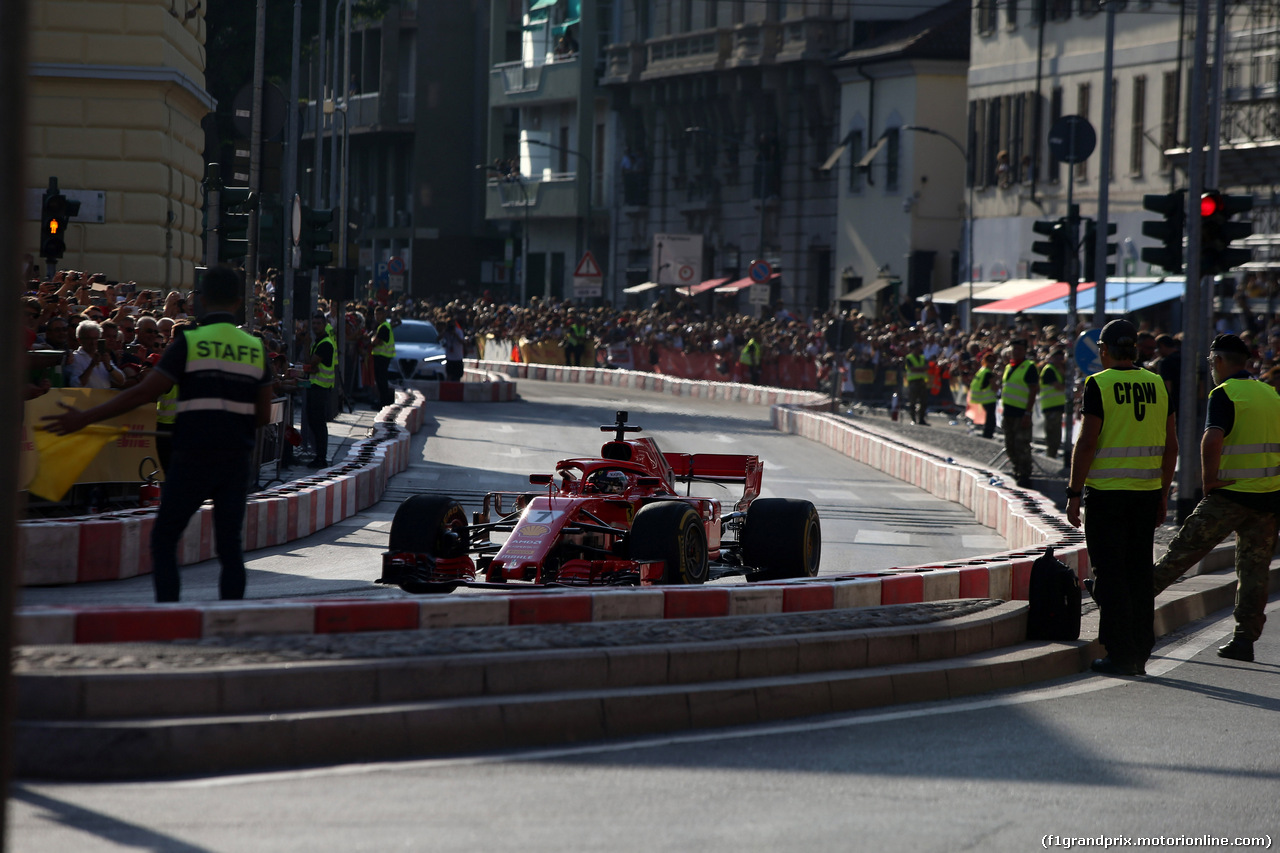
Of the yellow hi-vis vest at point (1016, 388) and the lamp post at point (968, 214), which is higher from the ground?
the lamp post at point (968, 214)

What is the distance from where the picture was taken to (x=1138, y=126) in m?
45.1

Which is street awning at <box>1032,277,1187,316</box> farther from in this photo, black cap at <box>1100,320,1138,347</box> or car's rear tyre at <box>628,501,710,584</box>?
black cap at <box>1100,320,1138,347</box>

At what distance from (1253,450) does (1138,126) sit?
116ft

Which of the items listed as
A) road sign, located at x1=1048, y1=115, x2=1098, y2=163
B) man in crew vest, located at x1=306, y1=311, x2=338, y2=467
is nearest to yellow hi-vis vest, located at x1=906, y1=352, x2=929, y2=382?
road sign, located at x1=1048, y1=115, x2=1098, y2=163

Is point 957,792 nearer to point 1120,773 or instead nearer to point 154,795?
point 1120,773

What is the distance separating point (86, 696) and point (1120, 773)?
3.87m

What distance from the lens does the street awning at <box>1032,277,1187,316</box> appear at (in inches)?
1585

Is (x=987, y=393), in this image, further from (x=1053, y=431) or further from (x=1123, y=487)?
(x=1123, y=487)

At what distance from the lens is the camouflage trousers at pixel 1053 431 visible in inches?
1077

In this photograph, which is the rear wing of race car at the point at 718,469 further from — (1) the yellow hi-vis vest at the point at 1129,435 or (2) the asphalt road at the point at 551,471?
(1) the yellow hi-vis vest at the point at 1129,435

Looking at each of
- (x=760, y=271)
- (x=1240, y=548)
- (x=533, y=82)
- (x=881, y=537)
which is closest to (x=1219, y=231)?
(x=881, y=537)

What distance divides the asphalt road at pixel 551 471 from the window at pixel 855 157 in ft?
58.1

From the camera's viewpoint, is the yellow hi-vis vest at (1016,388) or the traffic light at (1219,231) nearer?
the traffic light at (1219,231)

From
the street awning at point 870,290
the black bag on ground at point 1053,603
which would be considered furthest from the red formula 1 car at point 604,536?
the street awning at point 870,290
